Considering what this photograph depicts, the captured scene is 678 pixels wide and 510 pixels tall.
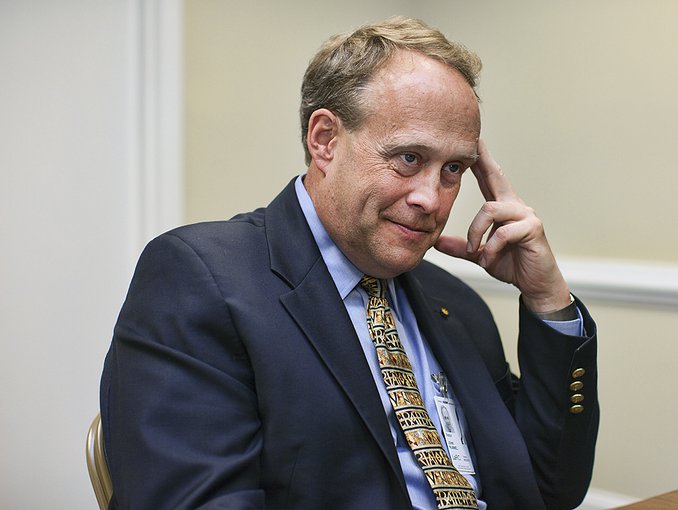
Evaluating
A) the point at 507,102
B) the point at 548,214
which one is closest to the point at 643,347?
the point at 548,214

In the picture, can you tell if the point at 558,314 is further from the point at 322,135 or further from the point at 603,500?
the point at 603,500

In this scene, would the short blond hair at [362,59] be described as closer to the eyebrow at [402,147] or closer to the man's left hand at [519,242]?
the eyebrow at [402,147]

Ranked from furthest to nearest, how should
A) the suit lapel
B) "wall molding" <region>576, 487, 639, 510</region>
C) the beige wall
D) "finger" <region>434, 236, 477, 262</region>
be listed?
"wall molding" <region>576, 487, 639, 510</region> < the beige wall < "finger" <region>434, 236, 477, 262</region> < the suit lapel

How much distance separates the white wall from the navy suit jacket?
807 mm

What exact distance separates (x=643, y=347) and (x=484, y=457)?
1.30 metres

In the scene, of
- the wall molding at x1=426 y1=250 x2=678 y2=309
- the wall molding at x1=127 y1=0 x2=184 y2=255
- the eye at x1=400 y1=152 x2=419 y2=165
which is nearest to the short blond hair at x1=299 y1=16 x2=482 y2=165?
the eye at x1=400 y1=152 x2=419 y2=165

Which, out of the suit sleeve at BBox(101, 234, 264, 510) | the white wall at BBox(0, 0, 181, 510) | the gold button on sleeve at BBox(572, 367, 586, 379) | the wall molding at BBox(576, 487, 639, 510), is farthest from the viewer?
the wall molding at BBox(576, 487, 639, 510)

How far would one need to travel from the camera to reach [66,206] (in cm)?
247

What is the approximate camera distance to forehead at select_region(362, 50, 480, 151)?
1.67 metres

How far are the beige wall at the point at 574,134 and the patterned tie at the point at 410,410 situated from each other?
1115 mm

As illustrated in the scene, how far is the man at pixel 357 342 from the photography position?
4.97 ft

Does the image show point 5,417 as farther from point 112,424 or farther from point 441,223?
point 441,223

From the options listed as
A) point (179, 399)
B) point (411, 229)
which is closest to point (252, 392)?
point (179, 399)

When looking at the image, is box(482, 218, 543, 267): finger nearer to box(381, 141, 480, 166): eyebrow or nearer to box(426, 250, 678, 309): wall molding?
box(381, 141, 480, 166): eyebrow
